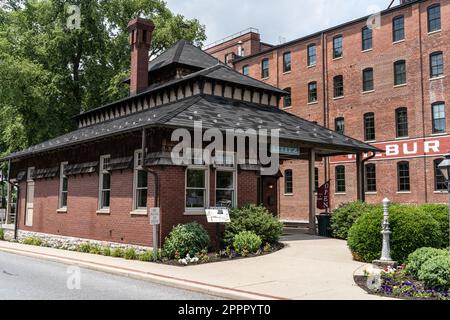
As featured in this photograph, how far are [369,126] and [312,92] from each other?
640cm

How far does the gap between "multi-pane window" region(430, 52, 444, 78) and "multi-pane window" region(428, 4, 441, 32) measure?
1710 mm

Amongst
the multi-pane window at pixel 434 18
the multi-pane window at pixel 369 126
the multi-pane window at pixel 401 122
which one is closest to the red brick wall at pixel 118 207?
the multi-pane window at pixel 401 122

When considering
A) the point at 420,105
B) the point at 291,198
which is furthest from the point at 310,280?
the point at 291,198

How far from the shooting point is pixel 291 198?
3903 cm

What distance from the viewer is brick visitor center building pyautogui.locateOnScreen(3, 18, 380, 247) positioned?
14.7 meters

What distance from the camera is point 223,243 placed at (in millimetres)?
14930

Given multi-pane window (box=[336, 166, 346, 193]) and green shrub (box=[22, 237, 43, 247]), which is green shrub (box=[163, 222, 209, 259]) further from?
multi-pane window (box=[336, 166, 346, 193])

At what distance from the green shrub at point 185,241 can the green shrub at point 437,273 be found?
635 cm

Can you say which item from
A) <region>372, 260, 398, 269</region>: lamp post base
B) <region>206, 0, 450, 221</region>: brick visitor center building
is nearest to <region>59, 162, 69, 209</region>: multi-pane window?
<region>372, 260, 398, 269</region>: lamp post base

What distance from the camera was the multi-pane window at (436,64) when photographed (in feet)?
101

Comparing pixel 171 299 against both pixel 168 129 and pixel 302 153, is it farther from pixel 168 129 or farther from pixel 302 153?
pixel 302 153

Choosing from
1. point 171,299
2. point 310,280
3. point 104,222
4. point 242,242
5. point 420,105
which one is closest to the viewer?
point 171,299

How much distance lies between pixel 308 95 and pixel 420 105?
10166 mm

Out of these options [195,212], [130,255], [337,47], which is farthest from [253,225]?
[337,47]
